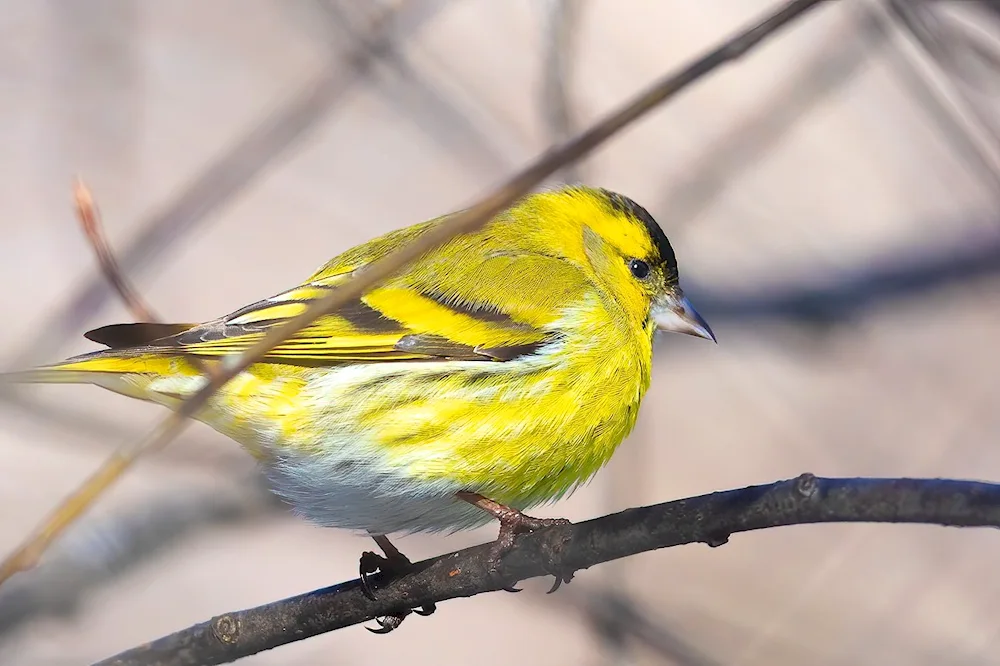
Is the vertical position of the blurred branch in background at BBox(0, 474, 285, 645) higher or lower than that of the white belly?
higher

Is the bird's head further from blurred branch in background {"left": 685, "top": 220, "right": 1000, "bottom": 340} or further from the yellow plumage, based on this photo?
blurred branch in background {"left": 685, "top": 220, "right": 1000, "bottom": 340}

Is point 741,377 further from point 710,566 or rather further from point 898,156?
point 898,156

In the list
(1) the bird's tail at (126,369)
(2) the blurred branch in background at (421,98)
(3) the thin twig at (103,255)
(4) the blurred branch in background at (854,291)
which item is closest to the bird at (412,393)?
(1) the bird's tail at (126,369)

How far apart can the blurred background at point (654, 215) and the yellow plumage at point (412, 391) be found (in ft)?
1.85

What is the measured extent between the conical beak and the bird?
251 millimetres

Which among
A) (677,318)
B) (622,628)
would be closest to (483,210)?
(622,628)

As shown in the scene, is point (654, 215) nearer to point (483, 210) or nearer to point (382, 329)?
point (382, 329)

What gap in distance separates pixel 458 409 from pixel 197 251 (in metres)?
4.44

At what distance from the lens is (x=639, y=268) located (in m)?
3.63

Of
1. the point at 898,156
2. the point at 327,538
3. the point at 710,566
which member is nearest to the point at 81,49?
the point at 327,538

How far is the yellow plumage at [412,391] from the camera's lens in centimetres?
291

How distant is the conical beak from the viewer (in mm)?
3572

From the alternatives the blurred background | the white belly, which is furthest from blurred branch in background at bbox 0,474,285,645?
the white belly

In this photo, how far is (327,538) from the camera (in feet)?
18.9
